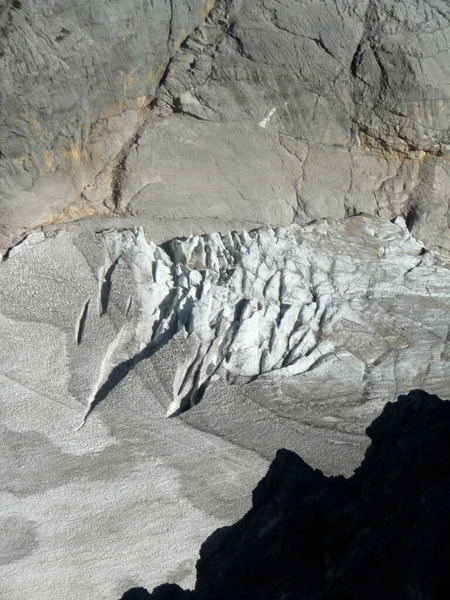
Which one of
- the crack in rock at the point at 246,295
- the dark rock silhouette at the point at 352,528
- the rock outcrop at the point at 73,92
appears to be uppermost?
the rock outcrop at the point at 73,92

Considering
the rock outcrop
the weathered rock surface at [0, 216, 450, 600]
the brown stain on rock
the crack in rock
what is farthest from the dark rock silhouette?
the brown stain on rock

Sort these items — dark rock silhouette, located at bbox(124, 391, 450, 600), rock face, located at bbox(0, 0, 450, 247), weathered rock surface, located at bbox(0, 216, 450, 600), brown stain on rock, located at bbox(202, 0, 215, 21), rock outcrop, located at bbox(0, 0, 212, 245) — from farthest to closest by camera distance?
brown stain on rock, located at bbox(202, 0, 215, 21) < rock face, located at bbox(0, 0, 450, 247) < rock outcrop, located at bbox(0, 0, 212, 245) < weathered rock surface, located at bbox(0, 216, 450, 600) < dark rock silhouette, located at bbox(124, 391, 450, 600)

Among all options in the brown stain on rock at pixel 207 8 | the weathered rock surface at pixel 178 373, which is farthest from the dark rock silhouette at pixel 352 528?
the brown stain on rock at pixel 207 8

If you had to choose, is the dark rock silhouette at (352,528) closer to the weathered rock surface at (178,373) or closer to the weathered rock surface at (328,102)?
the weathered rock surface at (178,373)

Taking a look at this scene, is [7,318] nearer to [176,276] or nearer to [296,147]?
[176,276]

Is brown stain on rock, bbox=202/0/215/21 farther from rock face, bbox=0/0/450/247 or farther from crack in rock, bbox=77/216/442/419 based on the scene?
crack in rock, bbox=77/216/442/419

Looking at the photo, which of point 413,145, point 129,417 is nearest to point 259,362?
point 129,417

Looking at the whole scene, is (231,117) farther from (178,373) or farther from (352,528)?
(352,528)
